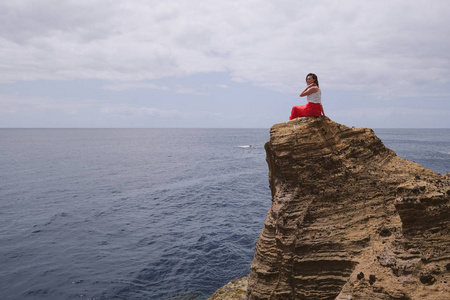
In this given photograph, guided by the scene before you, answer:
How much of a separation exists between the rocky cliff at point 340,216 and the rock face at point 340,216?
0.10 ft

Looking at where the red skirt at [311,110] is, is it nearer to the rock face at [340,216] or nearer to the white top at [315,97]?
the white top at [315,97]

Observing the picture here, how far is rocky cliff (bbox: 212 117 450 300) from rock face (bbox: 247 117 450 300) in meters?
0.03

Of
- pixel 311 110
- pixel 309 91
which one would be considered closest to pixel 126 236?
pixel 311 110

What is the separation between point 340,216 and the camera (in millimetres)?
11523

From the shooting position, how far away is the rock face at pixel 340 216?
28.8 feet

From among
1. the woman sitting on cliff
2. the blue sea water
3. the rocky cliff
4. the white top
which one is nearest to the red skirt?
the woman sitting on cliff

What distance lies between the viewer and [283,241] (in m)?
12.0

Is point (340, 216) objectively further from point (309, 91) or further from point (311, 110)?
point (309, 91)

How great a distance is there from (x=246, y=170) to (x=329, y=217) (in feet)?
203

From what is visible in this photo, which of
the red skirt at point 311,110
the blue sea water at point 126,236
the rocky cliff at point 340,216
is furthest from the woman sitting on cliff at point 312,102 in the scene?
the blue sea water at point 126,236

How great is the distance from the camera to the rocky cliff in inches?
346

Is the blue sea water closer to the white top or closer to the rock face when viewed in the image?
the rock face

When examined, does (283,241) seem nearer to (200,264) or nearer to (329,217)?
(329,217)

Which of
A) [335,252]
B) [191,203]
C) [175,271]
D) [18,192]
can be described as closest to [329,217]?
[335,252]
